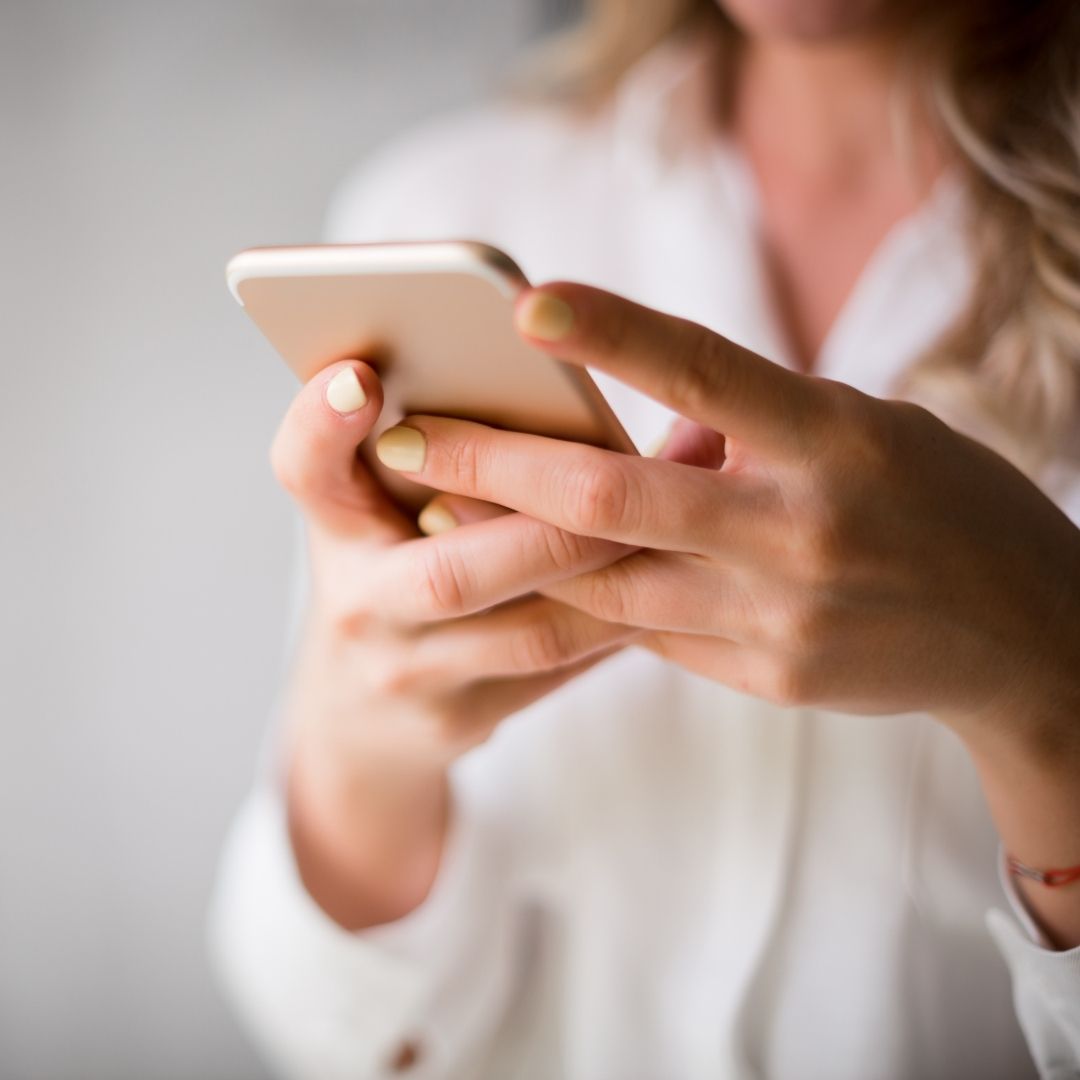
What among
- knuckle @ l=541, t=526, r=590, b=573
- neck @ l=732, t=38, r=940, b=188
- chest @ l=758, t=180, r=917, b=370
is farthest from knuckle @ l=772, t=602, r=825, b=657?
neck @ l=732, t=38, r=940, b=188

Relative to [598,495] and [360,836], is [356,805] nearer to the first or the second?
[360,836]

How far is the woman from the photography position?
0.49m

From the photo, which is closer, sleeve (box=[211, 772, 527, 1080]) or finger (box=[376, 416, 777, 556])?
finger (box=[376, 416, 777, 556])

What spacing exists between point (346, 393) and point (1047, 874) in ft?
1.83

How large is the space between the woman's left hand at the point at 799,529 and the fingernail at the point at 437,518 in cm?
8

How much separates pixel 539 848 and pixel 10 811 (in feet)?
3.29

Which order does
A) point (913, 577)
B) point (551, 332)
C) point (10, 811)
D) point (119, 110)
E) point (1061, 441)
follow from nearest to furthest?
1. point (551, 332)
2. point (913, 577)
3. point (1061, 441)
4. point (119, 110)
5. point (10, 811)

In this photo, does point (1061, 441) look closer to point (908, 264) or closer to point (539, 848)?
point (908, 264)

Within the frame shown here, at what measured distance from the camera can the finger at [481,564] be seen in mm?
513

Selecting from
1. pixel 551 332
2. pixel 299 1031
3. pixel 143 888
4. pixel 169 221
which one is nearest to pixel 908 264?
pixel 551 332

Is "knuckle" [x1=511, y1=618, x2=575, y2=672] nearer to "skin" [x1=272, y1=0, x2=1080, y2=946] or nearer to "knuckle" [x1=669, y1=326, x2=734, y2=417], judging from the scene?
"skin" [x1=272, y1=0, x2=1080, y2=946]

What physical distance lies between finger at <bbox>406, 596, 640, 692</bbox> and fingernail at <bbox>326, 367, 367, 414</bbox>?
181 mm

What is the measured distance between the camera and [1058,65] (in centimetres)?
88

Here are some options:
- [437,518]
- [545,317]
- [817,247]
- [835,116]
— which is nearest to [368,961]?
[437,518]
